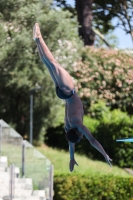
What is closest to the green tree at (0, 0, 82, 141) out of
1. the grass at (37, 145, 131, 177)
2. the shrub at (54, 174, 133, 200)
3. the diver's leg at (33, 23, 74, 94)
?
the grass at (37, 145, 131, 177)

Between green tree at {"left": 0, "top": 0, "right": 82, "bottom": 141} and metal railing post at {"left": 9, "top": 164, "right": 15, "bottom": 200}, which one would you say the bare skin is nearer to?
metal railing post at {"left": 9, "top": 164, "right": 15, "bottom": 200}

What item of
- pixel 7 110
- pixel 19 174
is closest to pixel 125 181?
pixel 19 174

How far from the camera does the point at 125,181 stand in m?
19.6

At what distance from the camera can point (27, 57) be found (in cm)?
2600

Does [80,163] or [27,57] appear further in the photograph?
[27,57]

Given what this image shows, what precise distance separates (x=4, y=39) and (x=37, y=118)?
4619 millimetres

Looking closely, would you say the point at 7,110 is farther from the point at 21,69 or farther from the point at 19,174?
the point at 19,174

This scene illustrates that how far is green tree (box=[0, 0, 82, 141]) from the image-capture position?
25.6m

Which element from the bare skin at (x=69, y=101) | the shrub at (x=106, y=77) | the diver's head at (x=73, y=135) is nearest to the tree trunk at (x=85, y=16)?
the shrub at (x=106, y=77)

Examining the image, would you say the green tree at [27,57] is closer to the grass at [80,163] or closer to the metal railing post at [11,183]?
the grass at [80,163]

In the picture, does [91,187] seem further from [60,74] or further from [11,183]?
[60,74]

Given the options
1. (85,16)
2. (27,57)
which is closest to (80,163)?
(27,57)

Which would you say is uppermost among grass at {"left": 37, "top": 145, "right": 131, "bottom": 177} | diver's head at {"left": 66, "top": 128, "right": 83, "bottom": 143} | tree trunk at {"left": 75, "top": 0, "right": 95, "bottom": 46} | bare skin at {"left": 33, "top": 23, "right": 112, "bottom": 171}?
bare skin at {"left": 33, "top": 23, "right": 112, "bottom": 171}

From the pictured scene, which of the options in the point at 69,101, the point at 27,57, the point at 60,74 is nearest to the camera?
the point at 60,74
